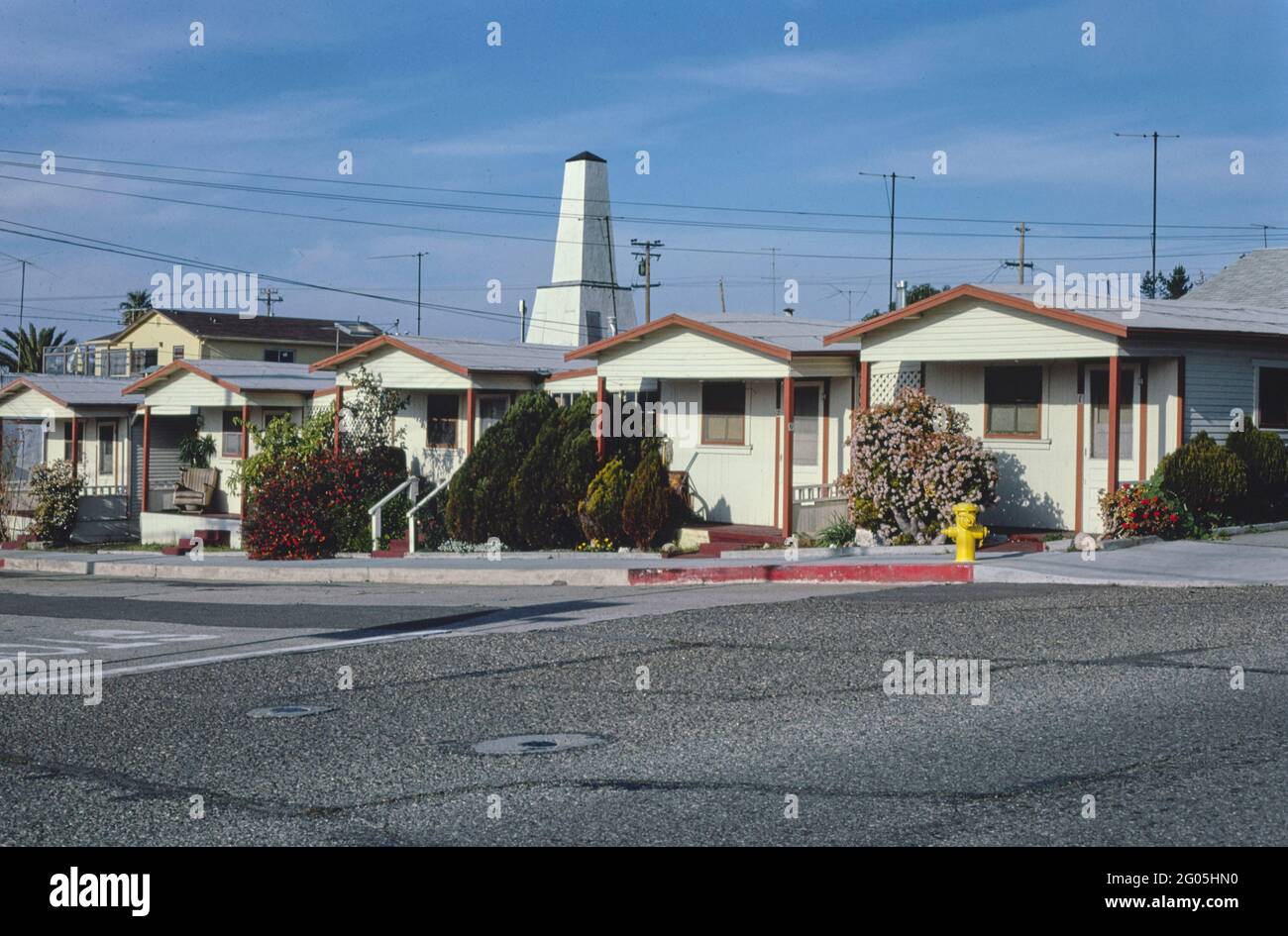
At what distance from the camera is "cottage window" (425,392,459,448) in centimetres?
3050

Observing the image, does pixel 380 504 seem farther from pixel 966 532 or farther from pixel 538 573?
A: pixel 966 532

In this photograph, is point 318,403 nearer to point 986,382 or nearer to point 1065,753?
point 986,382

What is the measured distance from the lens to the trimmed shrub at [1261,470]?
68.0 feet

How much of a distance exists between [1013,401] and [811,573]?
5346mm

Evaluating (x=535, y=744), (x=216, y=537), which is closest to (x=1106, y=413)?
(x=535, y=744)

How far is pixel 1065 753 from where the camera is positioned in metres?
8.04

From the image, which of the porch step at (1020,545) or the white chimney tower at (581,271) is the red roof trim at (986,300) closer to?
the porch step at (1020,545)

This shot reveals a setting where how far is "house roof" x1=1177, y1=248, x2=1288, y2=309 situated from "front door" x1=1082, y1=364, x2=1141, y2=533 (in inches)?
489

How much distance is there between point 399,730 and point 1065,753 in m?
4.01

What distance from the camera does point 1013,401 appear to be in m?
22.4

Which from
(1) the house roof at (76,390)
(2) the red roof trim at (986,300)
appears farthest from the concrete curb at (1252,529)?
(1) the house roof at (76,390)

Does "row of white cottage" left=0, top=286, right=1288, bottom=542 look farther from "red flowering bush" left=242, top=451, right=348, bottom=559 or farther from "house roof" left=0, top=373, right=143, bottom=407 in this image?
"house roof" left=0, top=373, right=143, bottom=407

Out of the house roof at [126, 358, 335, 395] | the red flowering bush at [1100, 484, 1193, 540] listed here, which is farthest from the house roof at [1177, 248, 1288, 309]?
the house roof at [126, 358, 335, 395]

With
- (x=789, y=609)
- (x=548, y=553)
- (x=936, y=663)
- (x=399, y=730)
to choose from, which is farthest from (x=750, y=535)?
(x=399, y=730)
